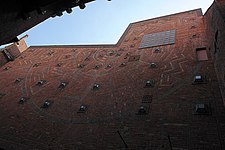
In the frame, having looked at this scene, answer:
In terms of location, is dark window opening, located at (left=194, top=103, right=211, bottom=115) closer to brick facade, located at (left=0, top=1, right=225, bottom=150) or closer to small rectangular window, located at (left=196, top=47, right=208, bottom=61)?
brick facade, located at (left=0, top=1, right=225, bottom=150)

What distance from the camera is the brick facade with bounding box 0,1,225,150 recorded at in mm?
8570

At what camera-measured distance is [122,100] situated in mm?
11469

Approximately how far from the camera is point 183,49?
1470 centimetres

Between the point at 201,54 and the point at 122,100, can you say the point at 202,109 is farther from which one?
the point at 201,54

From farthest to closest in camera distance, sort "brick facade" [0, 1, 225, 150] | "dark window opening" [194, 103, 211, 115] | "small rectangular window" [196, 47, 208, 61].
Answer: "small rectangular window" [196, 47, 208, 61] → "dark window opening" [194, 103, 211, 115] → "brick facade" [0, 1, 225, 150]

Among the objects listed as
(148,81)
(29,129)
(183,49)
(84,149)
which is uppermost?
(183,49)

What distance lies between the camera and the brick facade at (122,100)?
857 cm

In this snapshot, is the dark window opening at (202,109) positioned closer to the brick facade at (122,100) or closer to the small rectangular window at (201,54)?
the brick facade at (122,100)

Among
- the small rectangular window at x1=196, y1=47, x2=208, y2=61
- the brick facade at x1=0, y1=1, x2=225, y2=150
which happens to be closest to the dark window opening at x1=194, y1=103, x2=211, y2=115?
the brick facade at x1=0, y1=1, x2=225, y2=150

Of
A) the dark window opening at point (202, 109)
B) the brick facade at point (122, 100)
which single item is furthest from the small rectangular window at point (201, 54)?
the dark window opening at point (202, 109)

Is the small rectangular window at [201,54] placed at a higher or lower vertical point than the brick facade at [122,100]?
higher

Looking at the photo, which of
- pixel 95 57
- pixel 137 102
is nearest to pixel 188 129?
pixel 137 102

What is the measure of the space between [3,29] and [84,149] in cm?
593

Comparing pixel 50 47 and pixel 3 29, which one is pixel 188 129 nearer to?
pixel 3 29
